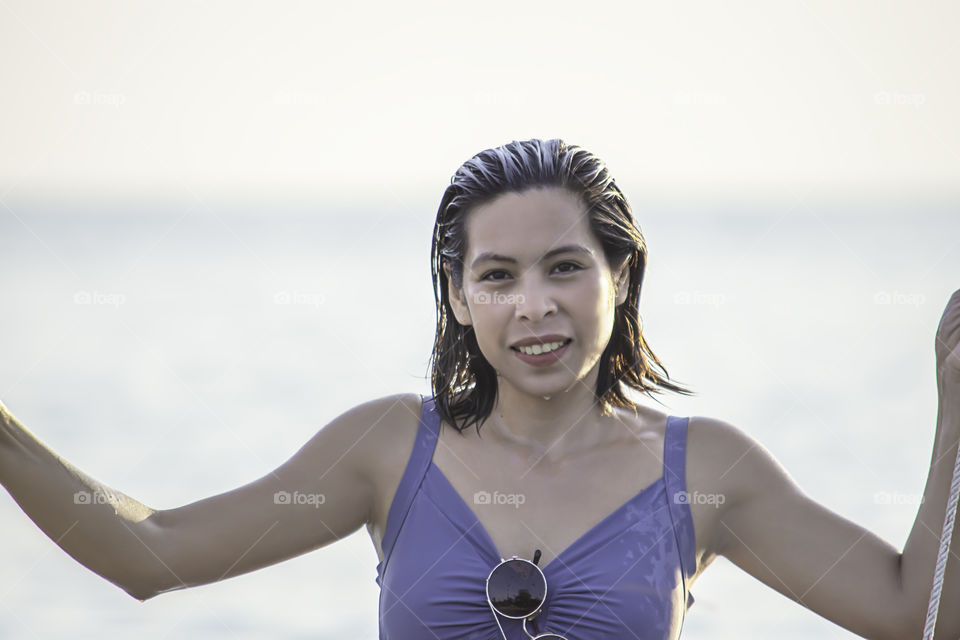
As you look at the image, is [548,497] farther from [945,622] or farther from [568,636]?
[945,622]

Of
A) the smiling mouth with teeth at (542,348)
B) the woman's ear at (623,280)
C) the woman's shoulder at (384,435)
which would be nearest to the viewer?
the smiling mouth with teeth at (542,348)

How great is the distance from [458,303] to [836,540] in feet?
3.36

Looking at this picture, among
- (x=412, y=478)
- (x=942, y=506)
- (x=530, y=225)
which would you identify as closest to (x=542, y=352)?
(x=530, y=225)

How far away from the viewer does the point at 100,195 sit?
242 ft

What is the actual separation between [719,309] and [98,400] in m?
9.24

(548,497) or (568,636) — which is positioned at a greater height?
(548,497)

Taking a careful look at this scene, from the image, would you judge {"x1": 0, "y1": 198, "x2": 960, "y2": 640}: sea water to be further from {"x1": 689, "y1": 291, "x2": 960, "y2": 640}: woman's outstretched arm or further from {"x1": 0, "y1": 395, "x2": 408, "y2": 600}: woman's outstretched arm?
{"x1": 0, "y1": 395, "x2": 408, "y2": 600}: woman's outstretched arm

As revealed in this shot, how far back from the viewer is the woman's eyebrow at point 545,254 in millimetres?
2719

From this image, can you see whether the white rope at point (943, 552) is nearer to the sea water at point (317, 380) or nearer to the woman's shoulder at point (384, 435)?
the sea water at point (317, 380)

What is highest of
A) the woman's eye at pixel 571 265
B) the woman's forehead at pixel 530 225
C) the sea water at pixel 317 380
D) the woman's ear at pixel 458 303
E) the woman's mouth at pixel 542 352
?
the woman's forehead at pixel 530 225

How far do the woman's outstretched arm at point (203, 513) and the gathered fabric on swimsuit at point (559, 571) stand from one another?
133 millimetres

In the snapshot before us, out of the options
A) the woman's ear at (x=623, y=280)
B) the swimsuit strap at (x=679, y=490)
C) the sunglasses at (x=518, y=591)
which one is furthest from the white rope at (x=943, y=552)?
the woman's ear at (x=623, y=280)

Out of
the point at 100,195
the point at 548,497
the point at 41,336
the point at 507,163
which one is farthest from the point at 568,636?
the point at 100,195

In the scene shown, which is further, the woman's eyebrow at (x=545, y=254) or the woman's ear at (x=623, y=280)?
the woman's ear at (x=623, y=280)
